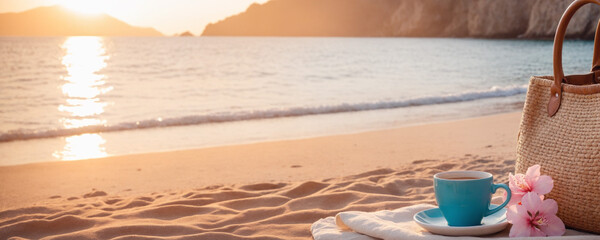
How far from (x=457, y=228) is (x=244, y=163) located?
3690mm

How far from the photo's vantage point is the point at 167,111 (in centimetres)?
1152

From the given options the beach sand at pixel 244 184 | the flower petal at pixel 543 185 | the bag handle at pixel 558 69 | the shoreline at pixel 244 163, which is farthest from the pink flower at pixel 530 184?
the shoreline at pixel 244 163

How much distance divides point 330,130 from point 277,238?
210 inches

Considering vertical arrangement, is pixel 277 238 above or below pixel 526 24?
below

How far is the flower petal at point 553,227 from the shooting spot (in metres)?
2.10

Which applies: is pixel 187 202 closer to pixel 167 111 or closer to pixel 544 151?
pixel 544 151

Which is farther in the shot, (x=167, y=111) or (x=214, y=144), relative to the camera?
(x=167, y=111)

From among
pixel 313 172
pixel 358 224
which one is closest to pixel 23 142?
pixel 313 172

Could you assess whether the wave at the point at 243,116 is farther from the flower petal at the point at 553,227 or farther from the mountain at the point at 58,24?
the mountain at the point at 58,24

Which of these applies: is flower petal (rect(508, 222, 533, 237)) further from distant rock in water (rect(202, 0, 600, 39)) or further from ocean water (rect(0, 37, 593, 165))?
distant rock in water (rect(202, 0, 600, 39))

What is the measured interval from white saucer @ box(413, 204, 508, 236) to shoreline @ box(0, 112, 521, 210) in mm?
2485

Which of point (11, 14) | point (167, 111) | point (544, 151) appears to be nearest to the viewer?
point (544, 151)

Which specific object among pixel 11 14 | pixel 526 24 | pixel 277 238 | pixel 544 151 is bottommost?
pixel 277 238

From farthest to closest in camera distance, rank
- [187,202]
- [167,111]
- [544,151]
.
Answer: [167,111], [187,202], [544,151]
